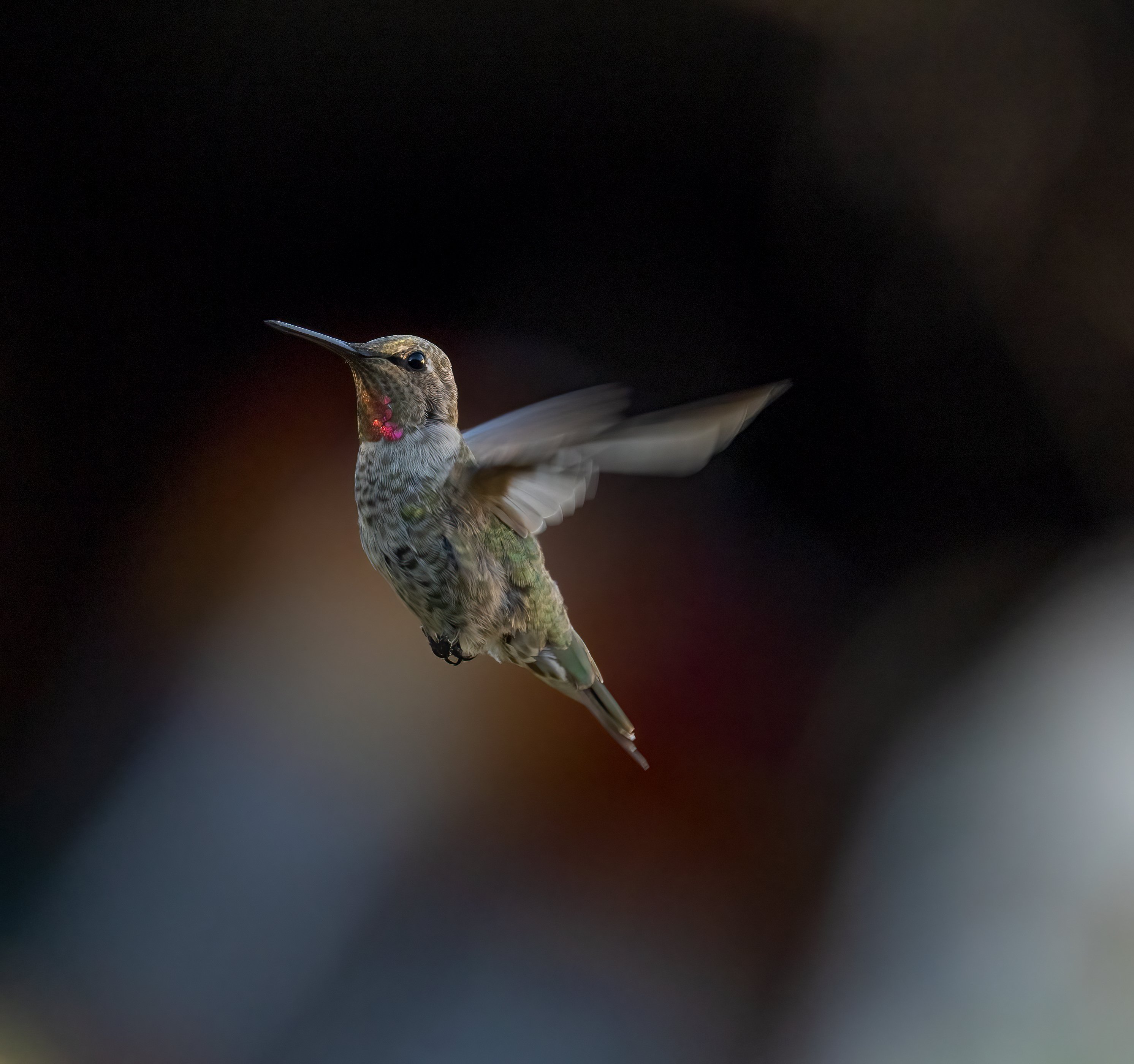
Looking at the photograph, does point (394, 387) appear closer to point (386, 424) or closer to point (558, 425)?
point (386, 424)

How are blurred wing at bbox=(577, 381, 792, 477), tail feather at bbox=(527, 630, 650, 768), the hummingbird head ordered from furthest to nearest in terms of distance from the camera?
tail feather at bbox=(527, 630, 650, 768)
the hummingbird head
blurred wing at bbox=(577, 381, 792, 477)

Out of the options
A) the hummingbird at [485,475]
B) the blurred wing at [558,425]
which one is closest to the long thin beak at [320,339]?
the hummingbird at [485,475]

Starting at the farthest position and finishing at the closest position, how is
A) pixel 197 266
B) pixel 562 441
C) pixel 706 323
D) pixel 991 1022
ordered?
pixel 991 1022
pixel 706 323
pixel 197 266
pixel 562 441

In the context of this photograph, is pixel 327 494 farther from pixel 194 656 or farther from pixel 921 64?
pixel 921 64

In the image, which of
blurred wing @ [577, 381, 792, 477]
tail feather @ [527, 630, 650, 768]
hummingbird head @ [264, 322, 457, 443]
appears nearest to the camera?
blurred wing @ [577, 381, 792, 477]

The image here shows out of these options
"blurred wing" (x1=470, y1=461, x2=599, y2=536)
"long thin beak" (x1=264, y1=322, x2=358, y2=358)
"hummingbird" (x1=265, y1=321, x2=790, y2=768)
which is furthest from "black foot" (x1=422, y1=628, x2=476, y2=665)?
"long thin beak" (x1=264, y1=322, x2=358, y2=358)

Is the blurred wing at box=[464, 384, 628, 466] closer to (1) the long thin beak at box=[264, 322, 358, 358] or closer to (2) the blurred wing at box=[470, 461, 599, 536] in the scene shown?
(2) the blurred wing at box=[470, 461, 599, 536]

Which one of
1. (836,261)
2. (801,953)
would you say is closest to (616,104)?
(836,261)
